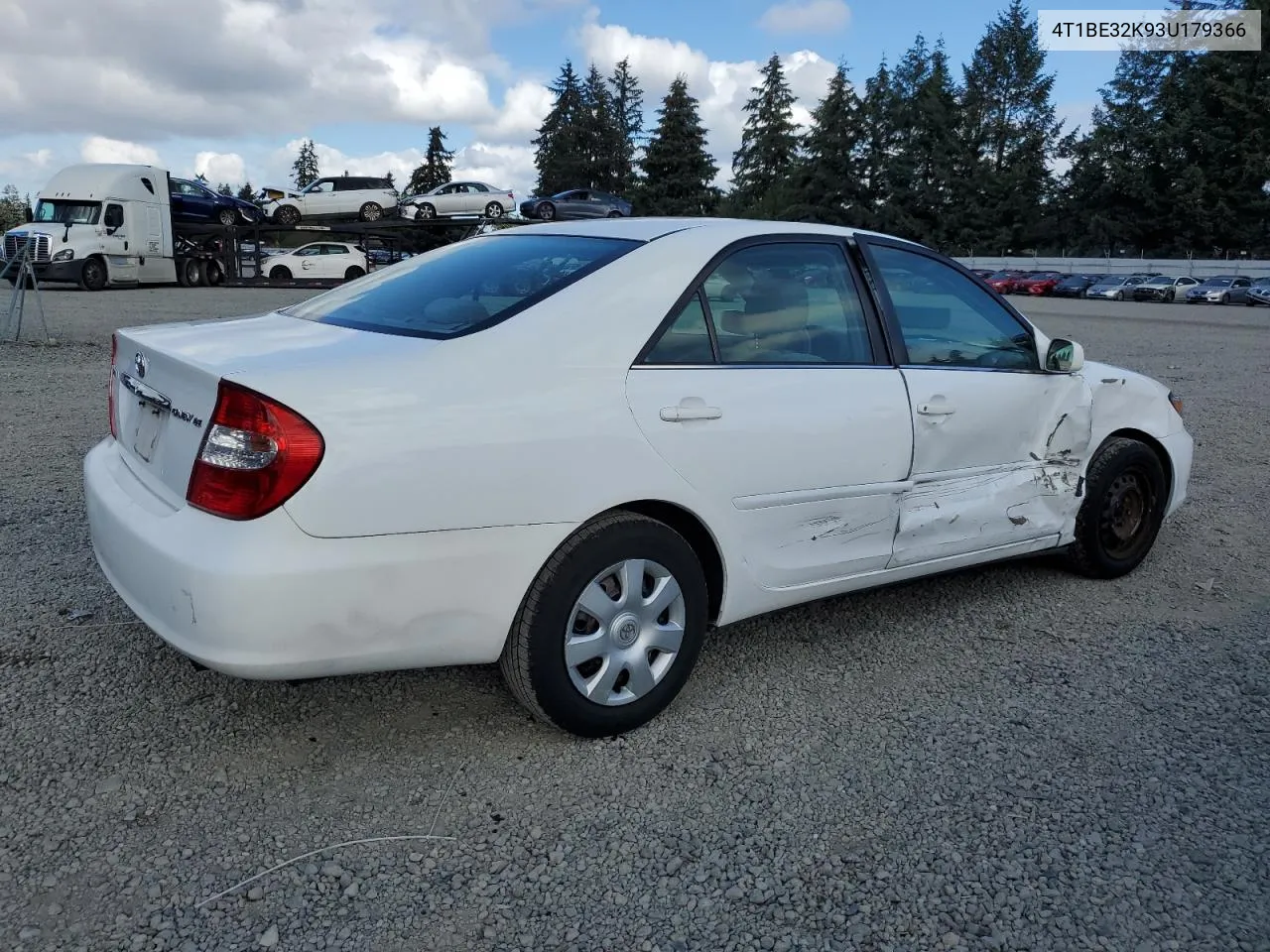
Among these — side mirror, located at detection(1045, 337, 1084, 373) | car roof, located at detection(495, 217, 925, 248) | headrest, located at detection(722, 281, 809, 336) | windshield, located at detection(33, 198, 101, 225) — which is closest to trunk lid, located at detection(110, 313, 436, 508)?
car roof, located at detection(495, 217, 925, 248)

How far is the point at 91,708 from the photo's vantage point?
3.21 meters

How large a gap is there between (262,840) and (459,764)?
590 mm

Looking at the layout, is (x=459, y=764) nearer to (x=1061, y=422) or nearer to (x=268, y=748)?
(x=268, y=748)

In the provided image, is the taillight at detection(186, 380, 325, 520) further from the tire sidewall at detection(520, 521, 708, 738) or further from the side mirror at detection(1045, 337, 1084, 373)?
the side mirror at detection(1045, 337, 1084, 373)

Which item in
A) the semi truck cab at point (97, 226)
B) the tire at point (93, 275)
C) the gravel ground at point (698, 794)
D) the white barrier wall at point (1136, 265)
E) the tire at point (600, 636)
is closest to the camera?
the gravel ground at point (698, 794)

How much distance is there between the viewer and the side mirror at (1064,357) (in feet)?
13.8

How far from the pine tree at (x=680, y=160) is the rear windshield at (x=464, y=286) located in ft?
241

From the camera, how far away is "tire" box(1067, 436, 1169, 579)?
459 centimetres

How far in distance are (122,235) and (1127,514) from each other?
28.4m

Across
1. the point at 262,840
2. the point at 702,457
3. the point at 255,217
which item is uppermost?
the point at 255,217

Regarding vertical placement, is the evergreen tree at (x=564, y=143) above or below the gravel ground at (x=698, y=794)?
above

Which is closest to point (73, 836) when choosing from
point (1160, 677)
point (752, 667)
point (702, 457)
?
point (702, 457)

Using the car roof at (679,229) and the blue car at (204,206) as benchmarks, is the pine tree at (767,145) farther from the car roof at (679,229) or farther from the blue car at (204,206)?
the car roof at (679,229)

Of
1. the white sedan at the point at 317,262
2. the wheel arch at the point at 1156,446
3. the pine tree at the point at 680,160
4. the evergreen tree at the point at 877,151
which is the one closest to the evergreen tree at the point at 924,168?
the evergreen tree at the point at 877,151
